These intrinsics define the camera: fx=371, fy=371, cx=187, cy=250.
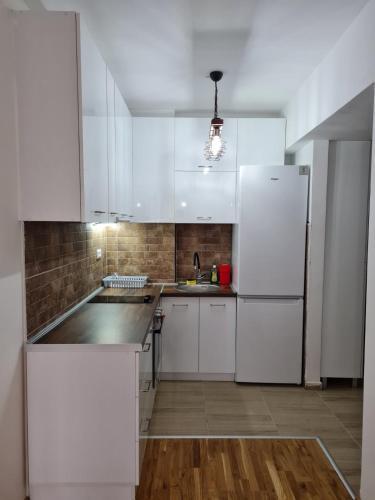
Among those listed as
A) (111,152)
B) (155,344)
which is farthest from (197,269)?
(111,152)

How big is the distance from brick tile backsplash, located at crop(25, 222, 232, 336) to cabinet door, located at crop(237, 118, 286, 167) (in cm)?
78

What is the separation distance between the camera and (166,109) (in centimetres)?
368

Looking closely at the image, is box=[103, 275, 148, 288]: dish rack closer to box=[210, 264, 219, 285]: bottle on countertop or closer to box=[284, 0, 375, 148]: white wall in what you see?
box=[210, 264, 219, 285]: bottle on countertop

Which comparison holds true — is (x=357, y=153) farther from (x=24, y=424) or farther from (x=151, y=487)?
(x=24, y=424)

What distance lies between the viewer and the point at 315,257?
10.7ft

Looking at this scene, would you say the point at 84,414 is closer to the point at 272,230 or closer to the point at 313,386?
the point at 272,230

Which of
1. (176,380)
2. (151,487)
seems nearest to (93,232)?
(176,380)

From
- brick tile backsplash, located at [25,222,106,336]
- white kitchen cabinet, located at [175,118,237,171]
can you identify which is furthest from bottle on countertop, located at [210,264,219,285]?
brick tile backsplash, located at [25,222,106,336]

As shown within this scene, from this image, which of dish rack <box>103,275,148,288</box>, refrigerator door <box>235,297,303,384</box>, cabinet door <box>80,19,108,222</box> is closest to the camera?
cabinet door <box>80,19,108,222</box>

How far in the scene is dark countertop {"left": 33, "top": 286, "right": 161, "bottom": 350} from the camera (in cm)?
192

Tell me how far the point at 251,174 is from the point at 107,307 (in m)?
1.67

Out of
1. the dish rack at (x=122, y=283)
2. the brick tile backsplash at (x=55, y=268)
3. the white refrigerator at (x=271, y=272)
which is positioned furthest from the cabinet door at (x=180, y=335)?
the brick tile backsplash at (x=55, y=268)

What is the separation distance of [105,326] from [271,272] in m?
1.69

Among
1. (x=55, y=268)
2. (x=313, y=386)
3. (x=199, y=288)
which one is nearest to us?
(x=55, y=268)
